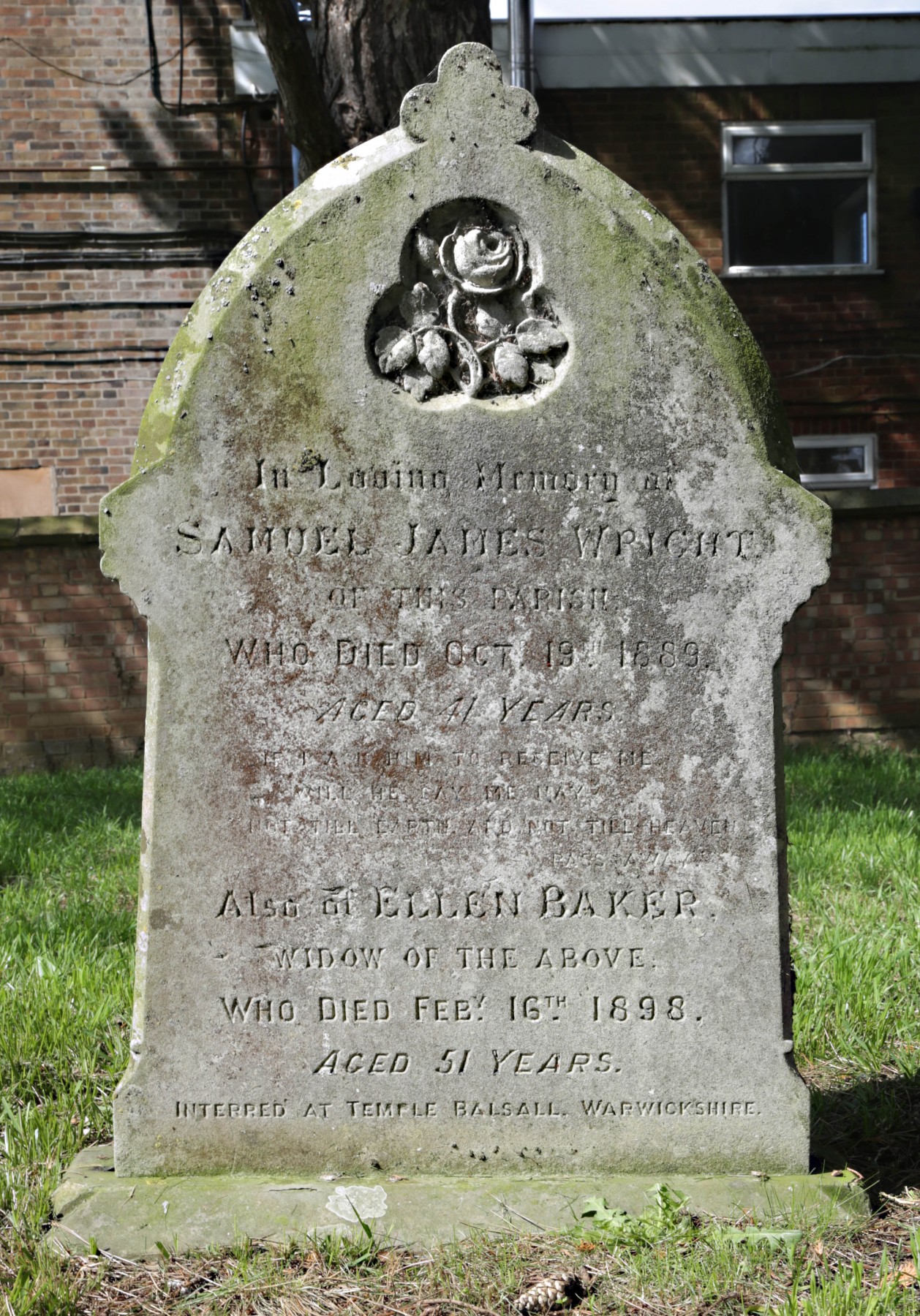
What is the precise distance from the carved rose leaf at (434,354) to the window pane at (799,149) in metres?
11.5

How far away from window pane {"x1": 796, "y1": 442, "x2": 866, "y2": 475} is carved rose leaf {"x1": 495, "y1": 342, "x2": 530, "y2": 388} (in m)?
11.2

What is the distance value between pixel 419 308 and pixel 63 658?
7.10m

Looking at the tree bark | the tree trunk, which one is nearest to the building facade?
the tree bark

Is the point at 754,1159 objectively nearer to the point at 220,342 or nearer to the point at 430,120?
the point at 220,342

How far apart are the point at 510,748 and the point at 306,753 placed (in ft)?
1.61

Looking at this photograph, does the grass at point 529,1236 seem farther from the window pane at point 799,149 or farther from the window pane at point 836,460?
the window pane at point 799,149

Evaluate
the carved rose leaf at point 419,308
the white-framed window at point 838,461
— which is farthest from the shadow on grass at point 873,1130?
the white-framed window at point 838,461

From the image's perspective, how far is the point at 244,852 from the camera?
2.81 meters

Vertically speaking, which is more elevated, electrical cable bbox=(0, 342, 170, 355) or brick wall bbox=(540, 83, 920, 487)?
brick wall bbox=(540, 83, 920, 487)

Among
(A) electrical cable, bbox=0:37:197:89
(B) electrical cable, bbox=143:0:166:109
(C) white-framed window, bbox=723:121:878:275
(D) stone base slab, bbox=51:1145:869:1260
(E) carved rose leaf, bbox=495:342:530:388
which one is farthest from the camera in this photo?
(C) white-framed window, bbox=723:121:878:275

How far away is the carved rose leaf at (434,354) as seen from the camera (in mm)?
2777

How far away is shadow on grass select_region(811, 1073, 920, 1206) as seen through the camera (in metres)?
3.04

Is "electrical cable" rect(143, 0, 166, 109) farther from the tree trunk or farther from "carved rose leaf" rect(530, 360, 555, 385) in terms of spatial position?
"carved rose leaf" rect(530, 360, 555, 385)

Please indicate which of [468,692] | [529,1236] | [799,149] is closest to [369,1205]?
[529,1236]
